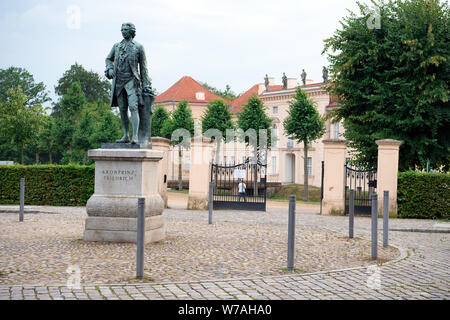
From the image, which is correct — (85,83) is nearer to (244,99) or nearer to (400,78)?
(244,99)

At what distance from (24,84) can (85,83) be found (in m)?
14.1

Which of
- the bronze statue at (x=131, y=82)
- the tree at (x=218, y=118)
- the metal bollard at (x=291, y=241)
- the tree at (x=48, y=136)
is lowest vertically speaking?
the metal bollard at (x=291, y=241)

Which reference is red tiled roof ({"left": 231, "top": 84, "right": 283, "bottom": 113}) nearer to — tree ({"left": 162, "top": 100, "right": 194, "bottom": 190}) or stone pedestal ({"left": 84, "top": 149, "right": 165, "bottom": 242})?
tree ({"left": 162, "top": 100, "right": 194, "bottom": 190})

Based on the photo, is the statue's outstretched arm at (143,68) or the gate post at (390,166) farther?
the gate post at (390,166)

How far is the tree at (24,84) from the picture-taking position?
3376 inches

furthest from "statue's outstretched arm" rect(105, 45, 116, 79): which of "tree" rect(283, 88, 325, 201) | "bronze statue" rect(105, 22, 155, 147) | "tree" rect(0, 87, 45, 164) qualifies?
"tree" rect(283, 88, 325, 201)

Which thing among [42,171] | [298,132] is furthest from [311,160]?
[42,171]

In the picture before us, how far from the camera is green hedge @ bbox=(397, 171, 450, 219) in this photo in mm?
19000

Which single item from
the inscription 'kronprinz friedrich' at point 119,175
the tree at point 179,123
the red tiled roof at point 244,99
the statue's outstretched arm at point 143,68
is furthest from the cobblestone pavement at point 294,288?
the red tiled roof at point 244,99

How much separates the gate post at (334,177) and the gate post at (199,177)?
15.1ft

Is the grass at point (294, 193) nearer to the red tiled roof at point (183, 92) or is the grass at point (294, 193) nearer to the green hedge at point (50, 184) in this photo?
the green hedge at point (50, 184)

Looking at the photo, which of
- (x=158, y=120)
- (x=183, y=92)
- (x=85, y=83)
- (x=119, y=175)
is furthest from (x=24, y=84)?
(x=119, y=175)

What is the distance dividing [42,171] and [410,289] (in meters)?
18.1

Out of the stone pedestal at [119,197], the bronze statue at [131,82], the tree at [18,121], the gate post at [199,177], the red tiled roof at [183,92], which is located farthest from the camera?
the red tiled roof at [183,92]
